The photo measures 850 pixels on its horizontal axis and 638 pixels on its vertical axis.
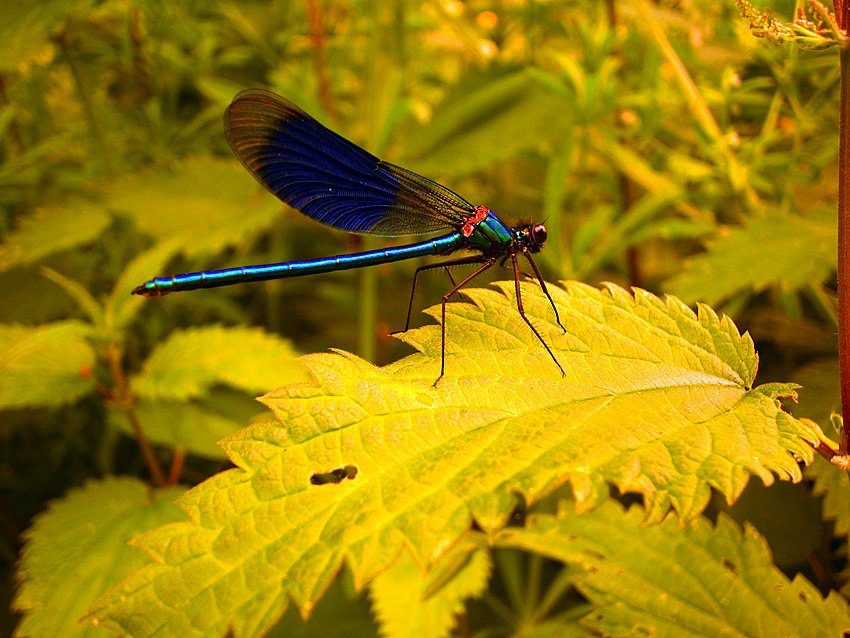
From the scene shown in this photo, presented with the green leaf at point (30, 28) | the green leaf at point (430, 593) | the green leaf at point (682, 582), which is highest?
the green leaf at point (30, 28)

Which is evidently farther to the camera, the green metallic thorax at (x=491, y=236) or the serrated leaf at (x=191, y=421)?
the serrated leaf at (x=191, y=421)

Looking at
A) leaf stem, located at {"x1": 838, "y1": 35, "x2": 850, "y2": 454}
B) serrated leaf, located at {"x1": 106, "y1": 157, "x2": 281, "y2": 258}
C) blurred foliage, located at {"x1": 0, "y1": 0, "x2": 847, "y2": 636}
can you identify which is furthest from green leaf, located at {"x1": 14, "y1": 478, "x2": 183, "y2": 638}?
leaf stem, located at {"x1": 838, "y1": 35, "x2": 850, "y2": 454}

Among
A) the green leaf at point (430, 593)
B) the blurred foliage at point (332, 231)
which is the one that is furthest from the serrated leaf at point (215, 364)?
the green leaf at point (430, 593)

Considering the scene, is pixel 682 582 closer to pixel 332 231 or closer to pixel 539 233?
pixel 539 233

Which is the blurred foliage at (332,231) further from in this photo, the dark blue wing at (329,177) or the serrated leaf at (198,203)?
the dark blue wing at (329,177)

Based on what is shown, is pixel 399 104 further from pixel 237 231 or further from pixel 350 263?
pixel 350 263

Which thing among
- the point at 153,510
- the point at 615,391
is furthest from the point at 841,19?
the point at 153,510
